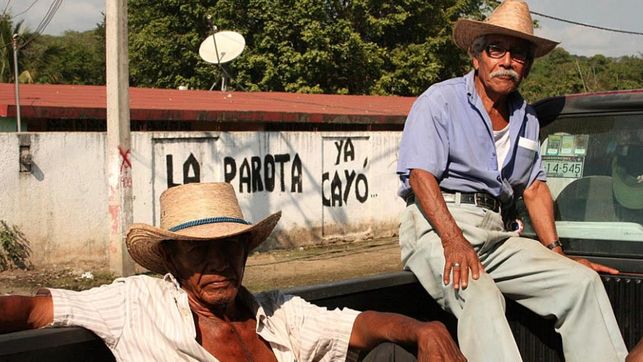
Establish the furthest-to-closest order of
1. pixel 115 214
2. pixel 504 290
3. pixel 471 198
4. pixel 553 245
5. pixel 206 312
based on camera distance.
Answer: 1. pixel 115 214
2. pixel 553 245
3. pixel 471 198
4. pixel 504 290
5. pixel 206 312

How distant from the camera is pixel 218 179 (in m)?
12.3

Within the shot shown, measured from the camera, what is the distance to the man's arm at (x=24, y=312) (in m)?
2.15

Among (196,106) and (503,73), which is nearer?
(503,73)

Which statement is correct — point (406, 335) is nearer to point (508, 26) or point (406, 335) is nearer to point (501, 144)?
point (501, 144)

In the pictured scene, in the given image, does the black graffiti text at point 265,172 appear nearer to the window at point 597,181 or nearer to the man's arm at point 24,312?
the window at point 597,181

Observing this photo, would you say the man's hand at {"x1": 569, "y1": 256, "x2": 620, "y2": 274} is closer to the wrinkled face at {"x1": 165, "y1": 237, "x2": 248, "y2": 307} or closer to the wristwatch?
the wristwatch

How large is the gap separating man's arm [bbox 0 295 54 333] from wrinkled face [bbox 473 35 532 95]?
1810 mm

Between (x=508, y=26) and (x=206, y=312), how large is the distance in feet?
5.09

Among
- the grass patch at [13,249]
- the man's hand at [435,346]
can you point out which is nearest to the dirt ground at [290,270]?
the grass patch at [13,249]

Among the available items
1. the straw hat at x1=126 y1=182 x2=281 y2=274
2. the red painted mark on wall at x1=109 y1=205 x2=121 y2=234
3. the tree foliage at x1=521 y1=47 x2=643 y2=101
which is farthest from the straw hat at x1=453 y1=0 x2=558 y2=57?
the tree foliage at x1=521 y1=47 x2=643 y2=101

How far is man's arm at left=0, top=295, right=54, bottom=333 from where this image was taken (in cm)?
215

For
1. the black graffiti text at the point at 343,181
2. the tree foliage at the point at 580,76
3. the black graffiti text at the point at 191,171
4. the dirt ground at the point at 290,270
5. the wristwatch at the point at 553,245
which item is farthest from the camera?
the tree foliage at the point at 580,76

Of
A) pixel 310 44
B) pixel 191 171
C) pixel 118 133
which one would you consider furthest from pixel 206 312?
pixel 310 44

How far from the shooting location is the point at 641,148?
3.62 metres
